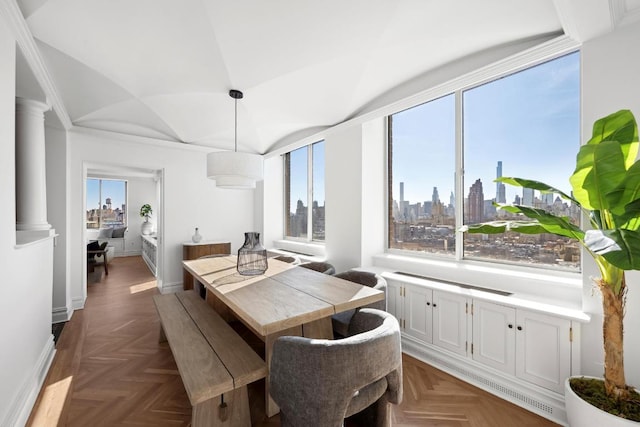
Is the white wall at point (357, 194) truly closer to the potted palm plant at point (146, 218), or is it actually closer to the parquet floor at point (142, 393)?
the parquet floor at point (142, 393)

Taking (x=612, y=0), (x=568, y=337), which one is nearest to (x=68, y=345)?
(x=568, y=337)

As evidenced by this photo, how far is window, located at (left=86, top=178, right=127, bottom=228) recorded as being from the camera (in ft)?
28.8

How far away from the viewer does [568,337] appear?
1888mm

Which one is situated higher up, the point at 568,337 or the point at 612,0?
the point at 612,0

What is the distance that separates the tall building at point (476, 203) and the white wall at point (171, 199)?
4.53m

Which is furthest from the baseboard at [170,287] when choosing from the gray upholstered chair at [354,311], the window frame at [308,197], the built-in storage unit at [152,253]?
the gray upholstered chair at [354,311]

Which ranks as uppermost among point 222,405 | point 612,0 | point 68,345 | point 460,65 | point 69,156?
point 460,65

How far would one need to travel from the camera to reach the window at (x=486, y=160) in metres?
2.33

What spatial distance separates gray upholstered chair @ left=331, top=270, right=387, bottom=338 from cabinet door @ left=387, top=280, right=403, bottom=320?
25cm

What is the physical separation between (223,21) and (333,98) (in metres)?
1.59

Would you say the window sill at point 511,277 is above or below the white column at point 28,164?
below

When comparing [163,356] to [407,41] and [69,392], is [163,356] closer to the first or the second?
[69,392]

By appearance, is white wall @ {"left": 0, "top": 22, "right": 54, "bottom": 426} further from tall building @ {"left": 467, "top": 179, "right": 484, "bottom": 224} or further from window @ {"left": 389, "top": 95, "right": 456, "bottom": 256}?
tall building @ {"left": 467, "top": 179, "right": 484, "bottom": 224}

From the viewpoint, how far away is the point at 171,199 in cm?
511
